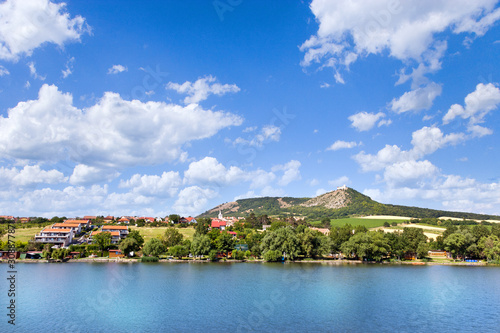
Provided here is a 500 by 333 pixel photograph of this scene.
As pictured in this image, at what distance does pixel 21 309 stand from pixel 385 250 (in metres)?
69.1

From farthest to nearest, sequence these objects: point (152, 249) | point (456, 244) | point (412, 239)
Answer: point (412, 239) → point (456, 244) → point (152, 249)

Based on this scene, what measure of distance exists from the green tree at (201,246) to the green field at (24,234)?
155 feet

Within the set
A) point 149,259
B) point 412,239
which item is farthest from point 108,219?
point 412,239

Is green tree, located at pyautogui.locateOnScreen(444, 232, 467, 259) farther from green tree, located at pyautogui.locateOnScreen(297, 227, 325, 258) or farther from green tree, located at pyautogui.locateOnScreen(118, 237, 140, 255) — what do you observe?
green tree, located at pyautogui.locateOnScreen(118, 237, 140, 255)

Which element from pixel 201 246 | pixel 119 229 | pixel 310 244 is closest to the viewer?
pixel 201 246

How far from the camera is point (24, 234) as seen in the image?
91.1 metres

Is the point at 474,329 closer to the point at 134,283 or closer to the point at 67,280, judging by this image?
the point at 134,283

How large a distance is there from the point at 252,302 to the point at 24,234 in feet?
283

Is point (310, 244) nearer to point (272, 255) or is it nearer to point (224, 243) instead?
point (272, 255)

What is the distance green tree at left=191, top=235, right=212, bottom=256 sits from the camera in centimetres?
7450

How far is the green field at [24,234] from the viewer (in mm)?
84706

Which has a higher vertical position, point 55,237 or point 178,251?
point 55,237

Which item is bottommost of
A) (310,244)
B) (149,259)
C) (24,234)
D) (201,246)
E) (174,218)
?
(149,259)

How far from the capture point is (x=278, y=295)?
37312mm
